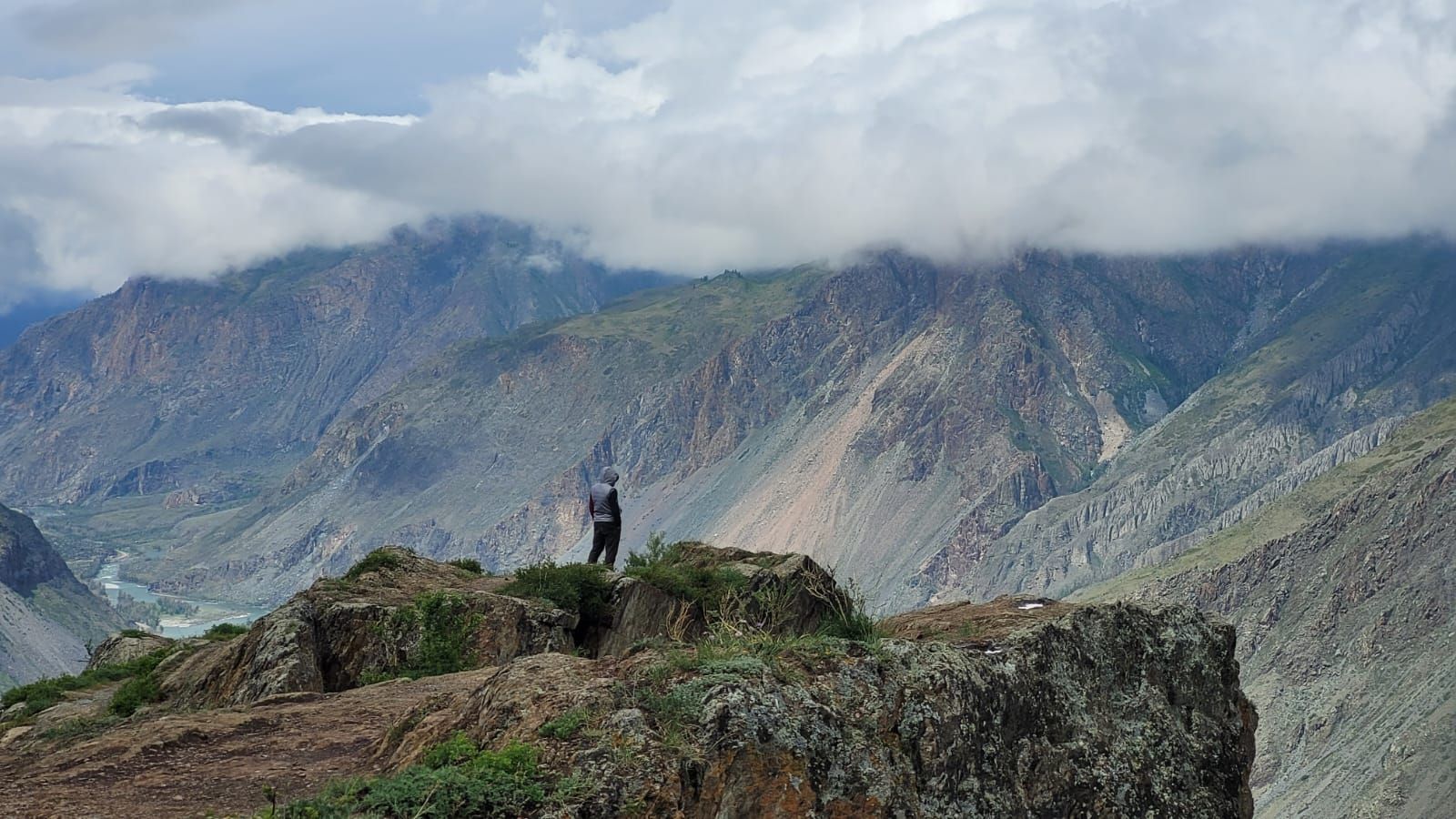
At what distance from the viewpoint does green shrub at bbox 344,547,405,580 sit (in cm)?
3097

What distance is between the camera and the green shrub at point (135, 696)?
25.8m

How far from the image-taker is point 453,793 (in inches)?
516

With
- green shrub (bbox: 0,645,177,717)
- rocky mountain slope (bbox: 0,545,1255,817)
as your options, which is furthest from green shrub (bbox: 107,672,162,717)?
rocky mountain slope (bbox: 0,545,1255,817)

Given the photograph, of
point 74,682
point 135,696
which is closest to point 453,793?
point 135,696

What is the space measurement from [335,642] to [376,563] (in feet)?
16.7

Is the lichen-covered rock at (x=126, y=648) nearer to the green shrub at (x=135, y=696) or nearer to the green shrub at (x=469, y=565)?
the green shrub at (x=469, y=565)

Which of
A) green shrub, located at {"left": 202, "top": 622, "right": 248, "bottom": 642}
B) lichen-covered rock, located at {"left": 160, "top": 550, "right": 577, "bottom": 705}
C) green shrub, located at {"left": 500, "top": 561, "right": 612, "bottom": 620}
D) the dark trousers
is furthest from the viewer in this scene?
green shrub, located at {"left": 202, "top": 622, "right": 248, "bottom": 642}

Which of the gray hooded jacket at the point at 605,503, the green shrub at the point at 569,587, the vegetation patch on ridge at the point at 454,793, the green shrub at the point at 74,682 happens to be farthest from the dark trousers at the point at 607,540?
the vegetation patch on ridge at the point at 454,793

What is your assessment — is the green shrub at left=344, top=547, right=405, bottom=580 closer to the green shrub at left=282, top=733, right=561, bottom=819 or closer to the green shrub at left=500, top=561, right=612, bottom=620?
the green shrub at left=500, top=561, right=612, bottom=620

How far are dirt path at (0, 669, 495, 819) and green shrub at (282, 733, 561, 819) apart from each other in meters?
2.16

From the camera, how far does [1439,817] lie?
544 feet

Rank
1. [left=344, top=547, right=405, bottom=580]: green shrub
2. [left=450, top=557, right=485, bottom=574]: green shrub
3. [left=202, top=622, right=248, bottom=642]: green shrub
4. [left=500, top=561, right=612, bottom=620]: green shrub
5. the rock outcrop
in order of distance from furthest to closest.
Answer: [left=202, top=622, right=248, bottom=642]: green shrub, [left=450, top=557, right=485, bottom=574]: green shrub, [left=344, top=547, right=405, bottom=580]: green shrub, [left=500, top=561, right=612, bottom=620]: green shrub, the rock outcrop

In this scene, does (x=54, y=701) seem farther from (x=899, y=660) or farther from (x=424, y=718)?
(x=899, y=660)

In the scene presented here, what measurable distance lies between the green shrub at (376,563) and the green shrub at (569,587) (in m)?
2.82
